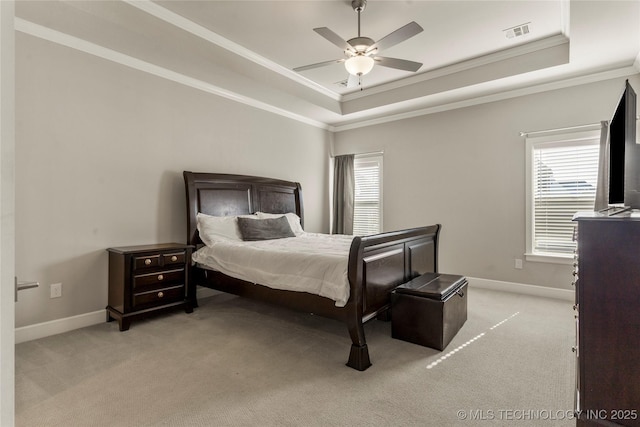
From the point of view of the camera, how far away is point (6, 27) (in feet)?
1.69

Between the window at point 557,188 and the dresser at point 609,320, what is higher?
the window at point 557,188

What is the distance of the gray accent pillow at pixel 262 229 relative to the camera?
3910mm

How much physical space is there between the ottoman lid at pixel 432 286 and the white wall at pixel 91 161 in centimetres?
278

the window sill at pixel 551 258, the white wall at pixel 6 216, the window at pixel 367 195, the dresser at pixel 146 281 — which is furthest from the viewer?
the window at pixel 367 195

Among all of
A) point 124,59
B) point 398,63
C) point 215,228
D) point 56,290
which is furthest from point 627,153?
point 56,290

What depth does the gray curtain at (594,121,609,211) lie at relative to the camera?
3.66 metres

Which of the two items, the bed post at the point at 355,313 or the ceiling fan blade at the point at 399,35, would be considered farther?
the ceiling fan blade at the point at 399,35

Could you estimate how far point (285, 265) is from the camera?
2.80 metres

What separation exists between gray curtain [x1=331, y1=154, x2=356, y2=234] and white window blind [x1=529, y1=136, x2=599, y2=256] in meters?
2.80

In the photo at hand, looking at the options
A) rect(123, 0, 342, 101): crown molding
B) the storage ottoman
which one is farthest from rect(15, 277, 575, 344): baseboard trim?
rect(123, 0, 342, 101): crown molding

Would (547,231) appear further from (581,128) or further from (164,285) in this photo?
(164,285)

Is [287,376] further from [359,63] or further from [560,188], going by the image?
[560,188]

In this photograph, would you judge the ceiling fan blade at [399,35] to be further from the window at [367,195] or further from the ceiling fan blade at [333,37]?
the window at [367,195]

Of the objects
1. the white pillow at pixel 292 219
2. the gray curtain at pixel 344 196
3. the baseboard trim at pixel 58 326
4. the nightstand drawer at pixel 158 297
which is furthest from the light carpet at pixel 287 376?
the gray curtain at pixel 344 196
